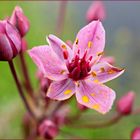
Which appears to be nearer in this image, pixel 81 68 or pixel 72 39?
pixel 81 68

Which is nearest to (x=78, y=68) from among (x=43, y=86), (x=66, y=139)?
(x=43, y=86)

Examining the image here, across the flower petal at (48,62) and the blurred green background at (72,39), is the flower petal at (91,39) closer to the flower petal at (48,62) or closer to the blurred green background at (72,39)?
the flower petal at (48,62)

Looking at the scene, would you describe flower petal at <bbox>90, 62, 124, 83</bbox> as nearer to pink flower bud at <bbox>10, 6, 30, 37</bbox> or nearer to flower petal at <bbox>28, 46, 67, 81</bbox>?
flower petal at <bbox>28, 46, 67, 81</bbox>

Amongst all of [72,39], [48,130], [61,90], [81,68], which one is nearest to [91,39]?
[81,68]

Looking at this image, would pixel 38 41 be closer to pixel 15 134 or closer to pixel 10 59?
pixel 15 134

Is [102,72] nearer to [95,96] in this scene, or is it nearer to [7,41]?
[95,96]

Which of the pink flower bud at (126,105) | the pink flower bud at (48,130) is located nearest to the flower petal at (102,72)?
the pink flower bud at (48,130)
